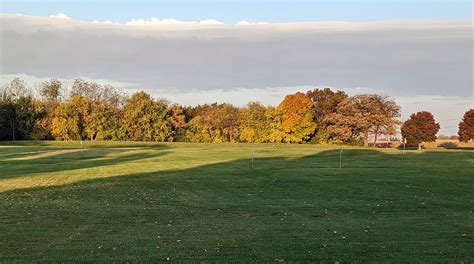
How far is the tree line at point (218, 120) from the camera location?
301ft

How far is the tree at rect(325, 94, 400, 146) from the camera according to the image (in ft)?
302

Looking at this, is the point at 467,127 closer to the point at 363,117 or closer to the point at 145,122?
the point at 363,117

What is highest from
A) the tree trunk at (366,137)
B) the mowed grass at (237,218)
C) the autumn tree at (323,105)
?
the autumn tree at (323,105)

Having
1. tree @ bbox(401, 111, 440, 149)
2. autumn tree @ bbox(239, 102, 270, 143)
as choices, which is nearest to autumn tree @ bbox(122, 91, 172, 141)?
autumn tree @ bbox(239, 102, 270, 143)

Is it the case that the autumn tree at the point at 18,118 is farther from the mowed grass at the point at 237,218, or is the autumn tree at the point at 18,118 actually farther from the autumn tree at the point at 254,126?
the mowed grass at the point at 237,218

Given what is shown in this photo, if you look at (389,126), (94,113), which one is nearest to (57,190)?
(94,113)

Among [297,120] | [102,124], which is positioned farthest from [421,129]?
[102,124]

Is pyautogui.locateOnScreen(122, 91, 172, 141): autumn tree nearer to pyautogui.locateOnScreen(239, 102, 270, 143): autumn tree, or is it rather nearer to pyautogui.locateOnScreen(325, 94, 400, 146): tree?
pyautogui.locateOnScreen(239, 102, 270, 143): autumn tree

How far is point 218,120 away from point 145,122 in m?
14.7

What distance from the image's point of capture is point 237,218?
15383 millimetres

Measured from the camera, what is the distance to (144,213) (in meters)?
16.6

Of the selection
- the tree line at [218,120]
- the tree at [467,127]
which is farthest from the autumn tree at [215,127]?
the tree at [467,127]

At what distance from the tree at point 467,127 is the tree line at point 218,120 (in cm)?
3

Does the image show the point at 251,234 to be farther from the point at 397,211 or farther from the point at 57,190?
the point at 57,190
